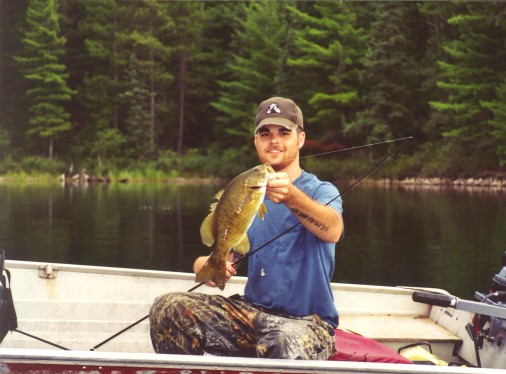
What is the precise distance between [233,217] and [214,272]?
321mm

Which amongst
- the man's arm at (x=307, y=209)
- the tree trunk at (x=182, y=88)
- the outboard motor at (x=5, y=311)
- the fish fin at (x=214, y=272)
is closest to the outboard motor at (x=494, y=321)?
the man's arm at (x=307, y=209)

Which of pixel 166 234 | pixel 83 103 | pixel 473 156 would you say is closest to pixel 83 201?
pixel 166 234

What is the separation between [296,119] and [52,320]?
110 inches

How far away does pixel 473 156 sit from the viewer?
109ft

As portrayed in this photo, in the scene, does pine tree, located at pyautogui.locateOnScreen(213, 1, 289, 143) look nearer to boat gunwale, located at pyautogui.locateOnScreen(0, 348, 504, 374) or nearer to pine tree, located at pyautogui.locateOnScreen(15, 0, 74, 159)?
pine tree, located at pyautogui.locateOnScreen(15, 0, 74, 159)

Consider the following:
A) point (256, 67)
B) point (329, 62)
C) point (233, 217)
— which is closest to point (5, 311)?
point (233, 217)

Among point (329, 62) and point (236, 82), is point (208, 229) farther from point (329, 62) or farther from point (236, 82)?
point (236, 82)

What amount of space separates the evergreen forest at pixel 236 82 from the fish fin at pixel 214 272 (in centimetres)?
3012

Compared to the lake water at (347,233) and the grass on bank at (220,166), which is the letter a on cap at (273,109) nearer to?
the lake water at (347,233)

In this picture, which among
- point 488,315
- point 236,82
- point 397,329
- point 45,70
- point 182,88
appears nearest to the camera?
point 488,315

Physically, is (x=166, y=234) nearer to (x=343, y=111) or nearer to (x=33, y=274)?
(x=33, y=274)

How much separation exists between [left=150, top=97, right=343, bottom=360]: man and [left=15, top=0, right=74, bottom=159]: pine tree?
133ft

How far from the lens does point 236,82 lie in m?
43.2

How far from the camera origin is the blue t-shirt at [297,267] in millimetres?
3283
